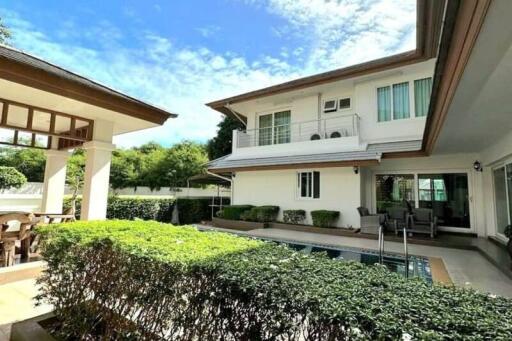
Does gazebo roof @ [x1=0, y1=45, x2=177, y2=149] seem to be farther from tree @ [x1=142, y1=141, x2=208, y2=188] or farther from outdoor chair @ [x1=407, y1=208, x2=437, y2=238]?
tree @ [x1=142, y1=141, x2=208, y2=188]

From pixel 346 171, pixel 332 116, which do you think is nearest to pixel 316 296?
pixel 346 171

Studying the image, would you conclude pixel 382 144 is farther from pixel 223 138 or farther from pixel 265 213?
pixel 223 138

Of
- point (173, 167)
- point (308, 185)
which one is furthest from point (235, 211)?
point (173, 167)

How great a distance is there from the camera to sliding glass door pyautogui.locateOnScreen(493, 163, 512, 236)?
384 inches

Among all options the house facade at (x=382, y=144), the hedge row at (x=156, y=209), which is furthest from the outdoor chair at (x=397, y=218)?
the hedge row at (x=156, y=209)

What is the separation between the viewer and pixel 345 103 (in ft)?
56.2

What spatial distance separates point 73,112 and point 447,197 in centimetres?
1582

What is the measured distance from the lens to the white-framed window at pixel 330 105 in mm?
17328

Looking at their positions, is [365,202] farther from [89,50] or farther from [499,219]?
[89,50]

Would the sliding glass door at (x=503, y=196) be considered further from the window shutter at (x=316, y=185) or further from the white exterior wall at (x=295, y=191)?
the window shutter at (x=316, y=185)

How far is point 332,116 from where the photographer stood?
17.3 metres

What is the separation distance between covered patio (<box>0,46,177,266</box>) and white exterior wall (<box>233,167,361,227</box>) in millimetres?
10677

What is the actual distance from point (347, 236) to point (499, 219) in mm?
5917

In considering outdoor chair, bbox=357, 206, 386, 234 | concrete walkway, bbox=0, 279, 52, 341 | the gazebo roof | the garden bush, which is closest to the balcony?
outdoor chair, bbox=357, 206, 386, 234
